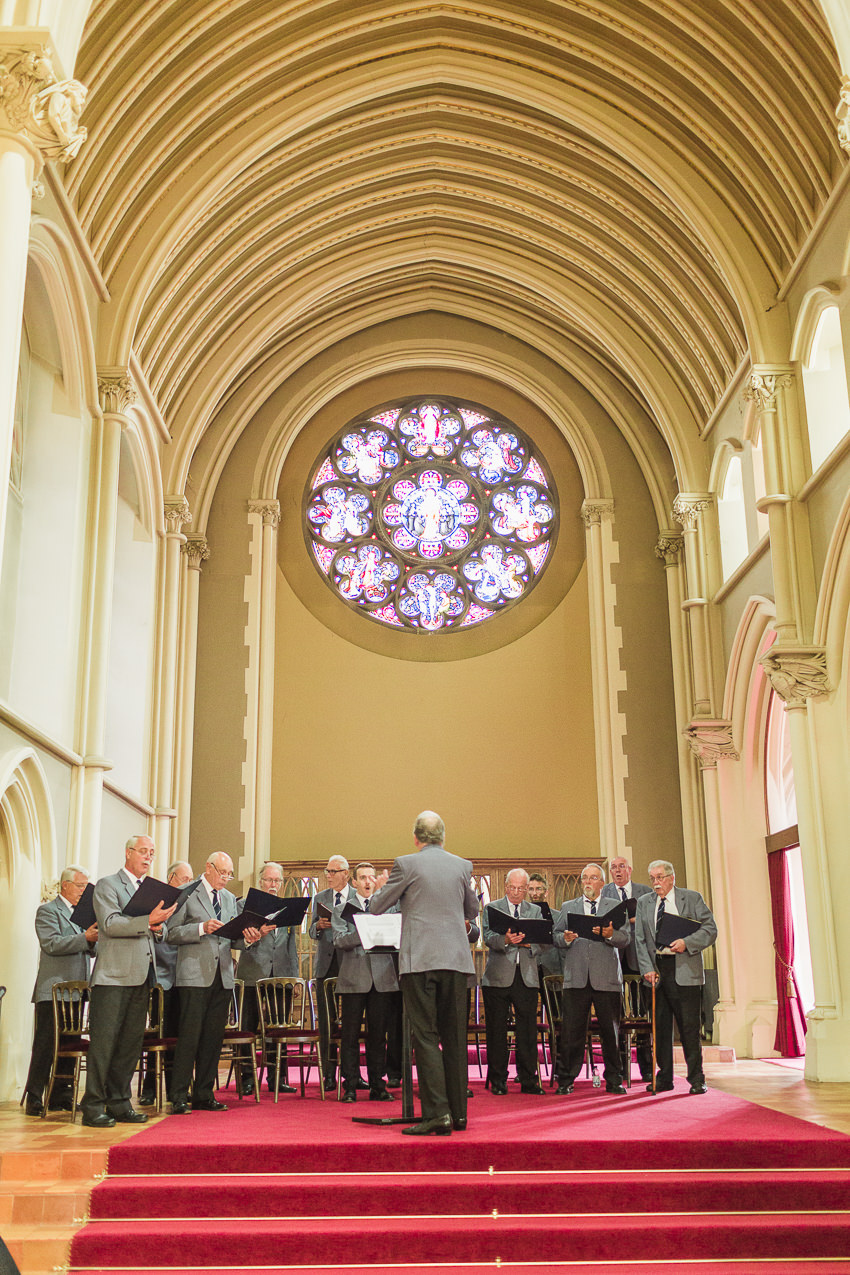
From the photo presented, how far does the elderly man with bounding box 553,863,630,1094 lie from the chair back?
2976 millimetres

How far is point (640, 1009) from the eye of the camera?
8.30 metres

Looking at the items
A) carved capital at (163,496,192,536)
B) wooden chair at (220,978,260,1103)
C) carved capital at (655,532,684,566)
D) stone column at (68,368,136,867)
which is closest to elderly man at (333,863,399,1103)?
wooden chair at (220,978,260,1103)

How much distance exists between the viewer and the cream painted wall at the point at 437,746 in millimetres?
13062

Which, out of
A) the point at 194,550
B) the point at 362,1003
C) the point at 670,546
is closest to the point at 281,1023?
the point at 362,1003

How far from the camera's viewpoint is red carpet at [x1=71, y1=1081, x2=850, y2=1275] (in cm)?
455

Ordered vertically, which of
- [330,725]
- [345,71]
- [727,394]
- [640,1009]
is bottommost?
[640,1009]

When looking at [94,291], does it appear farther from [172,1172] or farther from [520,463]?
[172,1172]

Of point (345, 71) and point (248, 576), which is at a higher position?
point (345, 71)

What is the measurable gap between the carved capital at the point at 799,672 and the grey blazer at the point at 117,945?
5.34 m

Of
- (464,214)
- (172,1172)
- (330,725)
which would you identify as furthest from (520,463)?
(172,1172)

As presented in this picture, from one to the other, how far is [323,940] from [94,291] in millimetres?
5812

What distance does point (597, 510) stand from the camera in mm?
13883

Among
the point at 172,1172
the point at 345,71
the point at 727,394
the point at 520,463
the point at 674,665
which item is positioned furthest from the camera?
the point at 520,463

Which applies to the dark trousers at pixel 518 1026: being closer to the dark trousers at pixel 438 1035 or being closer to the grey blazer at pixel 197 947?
the grey blazer at pixel 197 947
